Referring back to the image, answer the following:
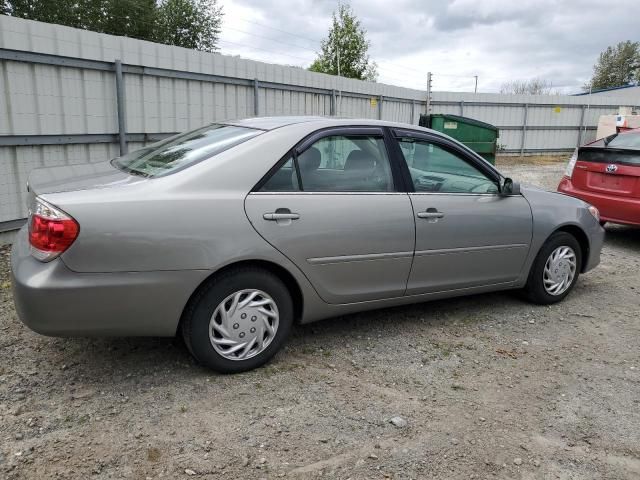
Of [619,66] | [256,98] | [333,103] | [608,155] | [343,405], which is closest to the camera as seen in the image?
[343,405]

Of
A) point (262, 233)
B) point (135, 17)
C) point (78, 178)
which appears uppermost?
point (135, 17)

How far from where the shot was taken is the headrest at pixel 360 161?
3.73 metres

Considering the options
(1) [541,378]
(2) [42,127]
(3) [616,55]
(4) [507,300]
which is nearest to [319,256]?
(1) [541,378]

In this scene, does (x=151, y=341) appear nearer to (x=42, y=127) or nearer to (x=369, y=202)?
(x=369, y=202)

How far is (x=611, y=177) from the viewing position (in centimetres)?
678

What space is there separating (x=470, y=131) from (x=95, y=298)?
10746 millimetres

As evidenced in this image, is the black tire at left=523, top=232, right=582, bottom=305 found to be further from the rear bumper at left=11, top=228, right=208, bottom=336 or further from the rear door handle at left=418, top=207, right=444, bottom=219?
the rear bumper at left=11, top=228, right=208, bottom=336

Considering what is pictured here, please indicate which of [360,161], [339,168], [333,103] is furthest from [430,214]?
[333,103]

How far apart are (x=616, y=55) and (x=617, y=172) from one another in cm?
6635

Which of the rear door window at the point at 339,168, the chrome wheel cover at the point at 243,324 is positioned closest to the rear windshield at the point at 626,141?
the rear door window at the point at 339,168

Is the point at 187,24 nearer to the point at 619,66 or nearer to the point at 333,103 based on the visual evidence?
the point at 333,103

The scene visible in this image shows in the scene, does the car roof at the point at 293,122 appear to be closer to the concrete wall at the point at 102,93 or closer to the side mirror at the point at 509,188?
the side mirror at the point at 509,188

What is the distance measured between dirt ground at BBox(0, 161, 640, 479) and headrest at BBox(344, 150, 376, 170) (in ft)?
3.99

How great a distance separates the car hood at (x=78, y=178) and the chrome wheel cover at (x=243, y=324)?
2.86 feet
